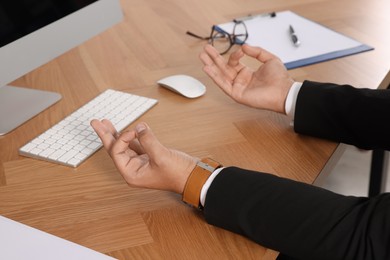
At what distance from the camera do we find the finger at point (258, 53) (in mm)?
1062

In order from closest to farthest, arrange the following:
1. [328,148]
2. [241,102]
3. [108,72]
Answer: [328,148] → [241,102] → [108,72]

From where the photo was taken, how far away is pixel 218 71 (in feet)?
3.53

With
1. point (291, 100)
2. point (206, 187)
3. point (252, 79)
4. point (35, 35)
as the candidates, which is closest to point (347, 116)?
point (291, 100)

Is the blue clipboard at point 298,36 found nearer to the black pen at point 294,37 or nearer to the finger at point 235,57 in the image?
the black pen at point 294,37

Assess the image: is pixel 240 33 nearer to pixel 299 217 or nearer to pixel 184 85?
pixel 184 85

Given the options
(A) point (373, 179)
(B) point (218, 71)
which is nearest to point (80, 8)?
(B) point (218, 71)

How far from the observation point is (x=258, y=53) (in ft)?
3.52

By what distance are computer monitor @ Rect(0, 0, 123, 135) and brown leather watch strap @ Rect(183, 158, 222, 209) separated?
41cm

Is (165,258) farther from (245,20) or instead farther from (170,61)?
(245,20)

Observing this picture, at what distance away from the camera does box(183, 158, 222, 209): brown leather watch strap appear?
2.48ft

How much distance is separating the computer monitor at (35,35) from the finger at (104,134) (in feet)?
0.79

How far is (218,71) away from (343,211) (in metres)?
0.46

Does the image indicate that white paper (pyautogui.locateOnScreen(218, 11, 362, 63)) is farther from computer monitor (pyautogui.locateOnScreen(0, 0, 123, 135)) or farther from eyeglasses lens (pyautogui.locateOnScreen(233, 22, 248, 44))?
computer monitor (pyautogui.locateOnScreen(0, 0, 123, 135))

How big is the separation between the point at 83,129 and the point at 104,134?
167 mm
